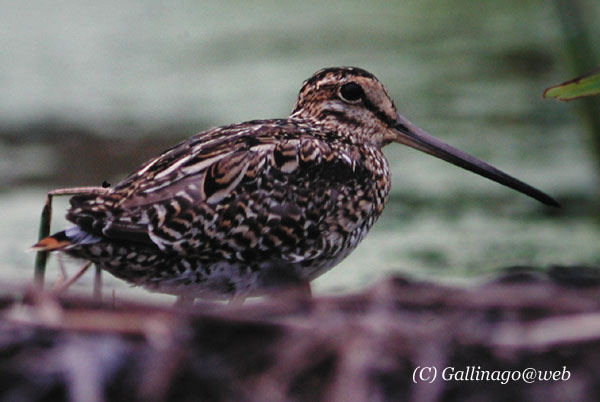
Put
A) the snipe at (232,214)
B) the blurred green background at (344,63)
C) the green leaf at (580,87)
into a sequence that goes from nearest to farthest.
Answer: the green leaf at (580,87) < the snipe at (232,214) < the blurred green background at (344,63)

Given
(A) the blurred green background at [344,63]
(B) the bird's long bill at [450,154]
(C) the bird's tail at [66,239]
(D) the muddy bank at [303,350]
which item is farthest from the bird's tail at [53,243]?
(B) the bird's long bill at [450,154]

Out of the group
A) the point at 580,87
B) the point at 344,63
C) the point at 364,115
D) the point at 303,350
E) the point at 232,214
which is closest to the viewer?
the point at 303,350

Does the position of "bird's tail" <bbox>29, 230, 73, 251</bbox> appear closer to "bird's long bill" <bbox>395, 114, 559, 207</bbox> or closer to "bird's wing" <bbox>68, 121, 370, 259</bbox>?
"bird's wing" <bbox>68, 121, 370, 259</bbox>

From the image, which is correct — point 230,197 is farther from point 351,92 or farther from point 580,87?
point 580,87

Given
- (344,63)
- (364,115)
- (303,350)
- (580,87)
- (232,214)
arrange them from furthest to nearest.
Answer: (344,63), (364,115), (232,214), (580,87), (303,350)

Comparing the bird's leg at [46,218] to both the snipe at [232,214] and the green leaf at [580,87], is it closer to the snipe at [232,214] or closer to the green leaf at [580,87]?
the snipe at [232,214]

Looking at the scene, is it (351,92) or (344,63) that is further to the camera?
(344,63)

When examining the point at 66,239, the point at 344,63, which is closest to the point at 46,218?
the point at 66,239
